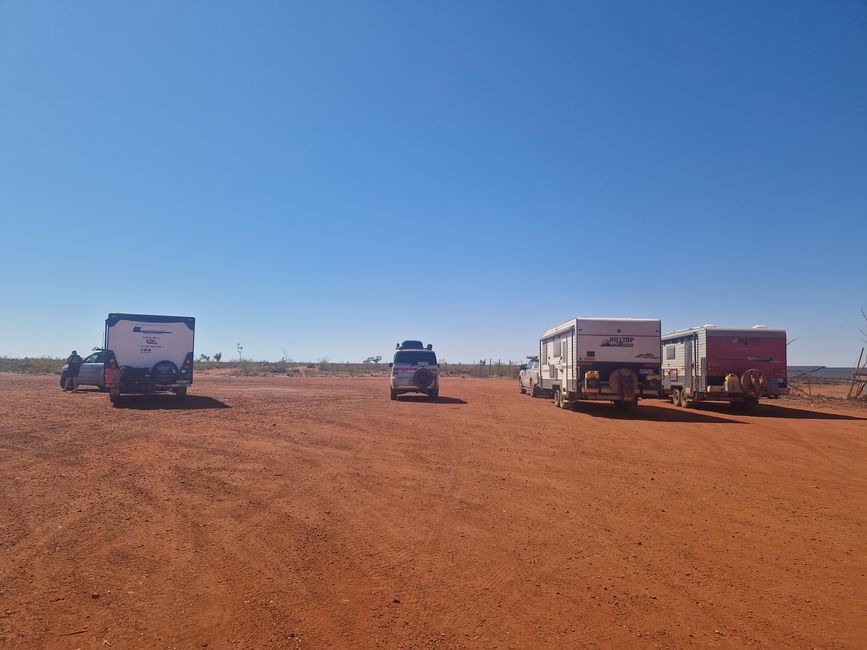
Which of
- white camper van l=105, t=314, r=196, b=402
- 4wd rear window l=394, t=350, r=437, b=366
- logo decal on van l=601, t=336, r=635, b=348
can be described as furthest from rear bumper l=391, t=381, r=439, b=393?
white camper van l=105, t=314, r=196, b=402

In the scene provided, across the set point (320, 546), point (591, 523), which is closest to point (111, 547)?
point (320, 546)

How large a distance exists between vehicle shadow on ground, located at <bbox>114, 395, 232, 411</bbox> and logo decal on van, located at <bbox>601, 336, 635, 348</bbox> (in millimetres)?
13472

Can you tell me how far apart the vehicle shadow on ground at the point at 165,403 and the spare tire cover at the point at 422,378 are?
791 centimetres

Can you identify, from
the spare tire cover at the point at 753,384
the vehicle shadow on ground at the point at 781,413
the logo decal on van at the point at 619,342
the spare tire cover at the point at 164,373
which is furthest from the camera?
the spare tire cover at the point at 753,384

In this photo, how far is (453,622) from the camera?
4.45 metres

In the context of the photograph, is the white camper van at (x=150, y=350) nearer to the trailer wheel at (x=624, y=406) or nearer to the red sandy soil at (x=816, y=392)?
the trailer wheel at (x=624, y=406)

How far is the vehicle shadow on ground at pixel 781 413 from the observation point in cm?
2109

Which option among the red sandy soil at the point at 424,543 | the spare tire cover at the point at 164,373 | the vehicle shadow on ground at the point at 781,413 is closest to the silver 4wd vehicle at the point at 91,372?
the spare tire cover at the point at 164,373

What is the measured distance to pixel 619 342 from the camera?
20328mm

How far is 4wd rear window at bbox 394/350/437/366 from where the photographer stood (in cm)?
2556

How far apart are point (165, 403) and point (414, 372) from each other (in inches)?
388

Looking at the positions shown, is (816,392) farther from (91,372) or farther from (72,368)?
(72,368)

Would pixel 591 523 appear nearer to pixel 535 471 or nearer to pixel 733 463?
pixel 535 471

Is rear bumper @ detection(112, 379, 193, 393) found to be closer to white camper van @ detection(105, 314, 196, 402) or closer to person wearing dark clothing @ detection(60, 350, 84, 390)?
white camper van @ detection(105, 314, 196, 402)
